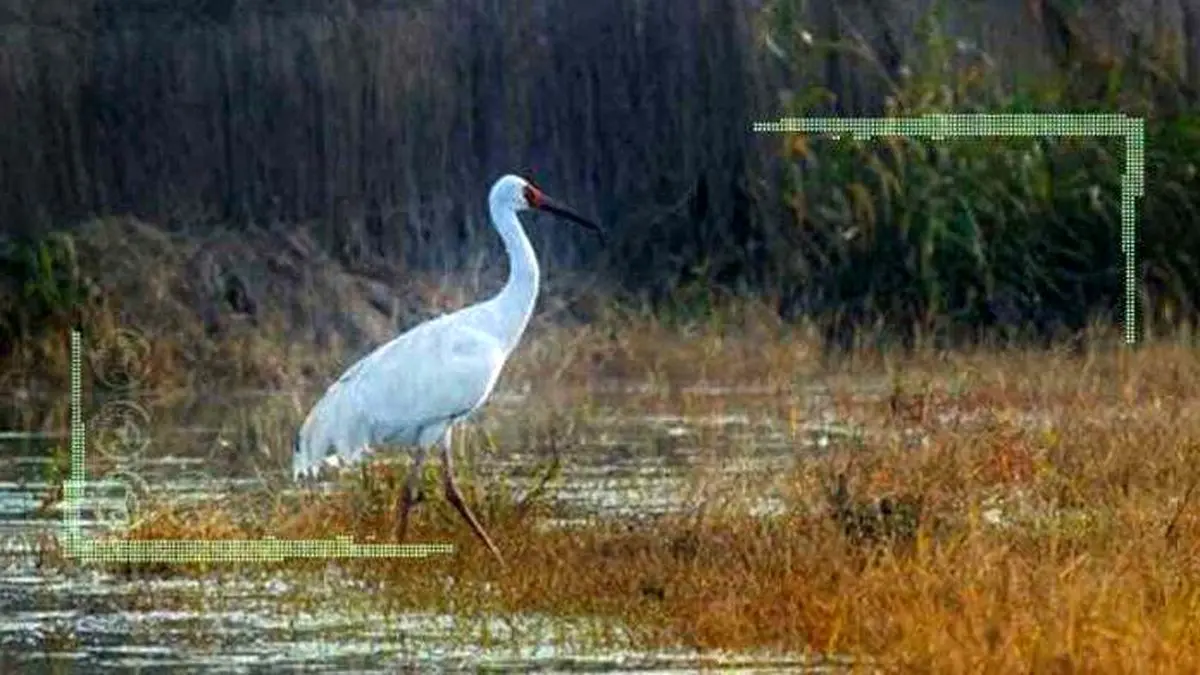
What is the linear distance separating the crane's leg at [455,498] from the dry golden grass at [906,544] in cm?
6

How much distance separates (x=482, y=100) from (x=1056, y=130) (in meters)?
3.48

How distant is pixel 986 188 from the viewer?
2120 centimetres

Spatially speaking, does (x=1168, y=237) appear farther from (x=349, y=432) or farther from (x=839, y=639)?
(x=839, y=639)

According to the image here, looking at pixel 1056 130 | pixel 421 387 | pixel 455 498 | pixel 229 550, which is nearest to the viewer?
pixel 229 550

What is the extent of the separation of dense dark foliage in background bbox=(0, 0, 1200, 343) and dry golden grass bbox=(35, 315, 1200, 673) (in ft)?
19.3

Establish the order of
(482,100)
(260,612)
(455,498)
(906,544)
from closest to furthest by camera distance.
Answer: (260,612), (906,544), (455,498), (482,100)

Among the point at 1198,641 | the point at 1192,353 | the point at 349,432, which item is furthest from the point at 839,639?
the point at 1192,353

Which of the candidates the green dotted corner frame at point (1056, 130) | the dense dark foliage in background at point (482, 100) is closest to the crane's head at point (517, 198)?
the green dotted corner frame at point (1056, 130)

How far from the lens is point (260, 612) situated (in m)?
11.5

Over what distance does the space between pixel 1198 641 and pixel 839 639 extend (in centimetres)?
126

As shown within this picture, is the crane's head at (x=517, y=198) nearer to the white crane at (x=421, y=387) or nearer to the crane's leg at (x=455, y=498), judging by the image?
the white crane at (x=421, y=387)

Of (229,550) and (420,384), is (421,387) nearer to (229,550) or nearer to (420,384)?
(420,384)

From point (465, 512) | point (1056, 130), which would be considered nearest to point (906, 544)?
point (465, 512)

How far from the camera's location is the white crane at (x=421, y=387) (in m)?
13.0
